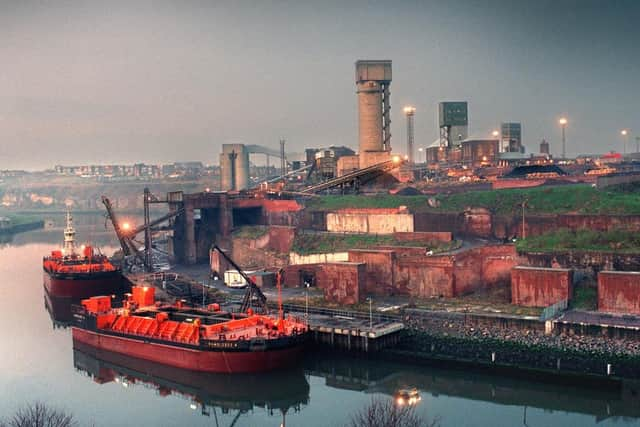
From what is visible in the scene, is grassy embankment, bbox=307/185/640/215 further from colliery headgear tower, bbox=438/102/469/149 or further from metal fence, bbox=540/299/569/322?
colliery headgear tower, bbox=438/102/469/149

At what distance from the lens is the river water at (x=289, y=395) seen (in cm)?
2459

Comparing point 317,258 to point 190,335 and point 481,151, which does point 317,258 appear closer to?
point 190,335

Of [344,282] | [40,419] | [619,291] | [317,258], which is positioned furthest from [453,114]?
Answer: [40,419]

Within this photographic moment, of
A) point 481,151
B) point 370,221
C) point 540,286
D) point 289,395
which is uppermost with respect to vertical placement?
point 481,151

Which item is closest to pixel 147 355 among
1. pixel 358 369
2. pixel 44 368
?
pixel 44 368

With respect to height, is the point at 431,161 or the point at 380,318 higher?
the point at 431,161

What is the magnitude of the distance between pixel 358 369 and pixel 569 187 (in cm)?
2430

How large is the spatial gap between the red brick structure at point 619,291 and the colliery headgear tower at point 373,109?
4466 centimetres

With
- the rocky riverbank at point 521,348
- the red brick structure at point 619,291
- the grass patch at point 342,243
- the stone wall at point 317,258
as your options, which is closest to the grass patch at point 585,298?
the red brick structure at point 619,291

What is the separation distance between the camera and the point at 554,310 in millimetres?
30047

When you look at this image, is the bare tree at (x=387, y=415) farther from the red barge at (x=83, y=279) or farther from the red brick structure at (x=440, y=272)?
the red barge at (x=83, y=279)

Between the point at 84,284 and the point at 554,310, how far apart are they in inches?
1147

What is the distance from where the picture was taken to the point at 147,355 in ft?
101

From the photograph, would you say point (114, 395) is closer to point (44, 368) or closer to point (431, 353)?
point (44, 368)
